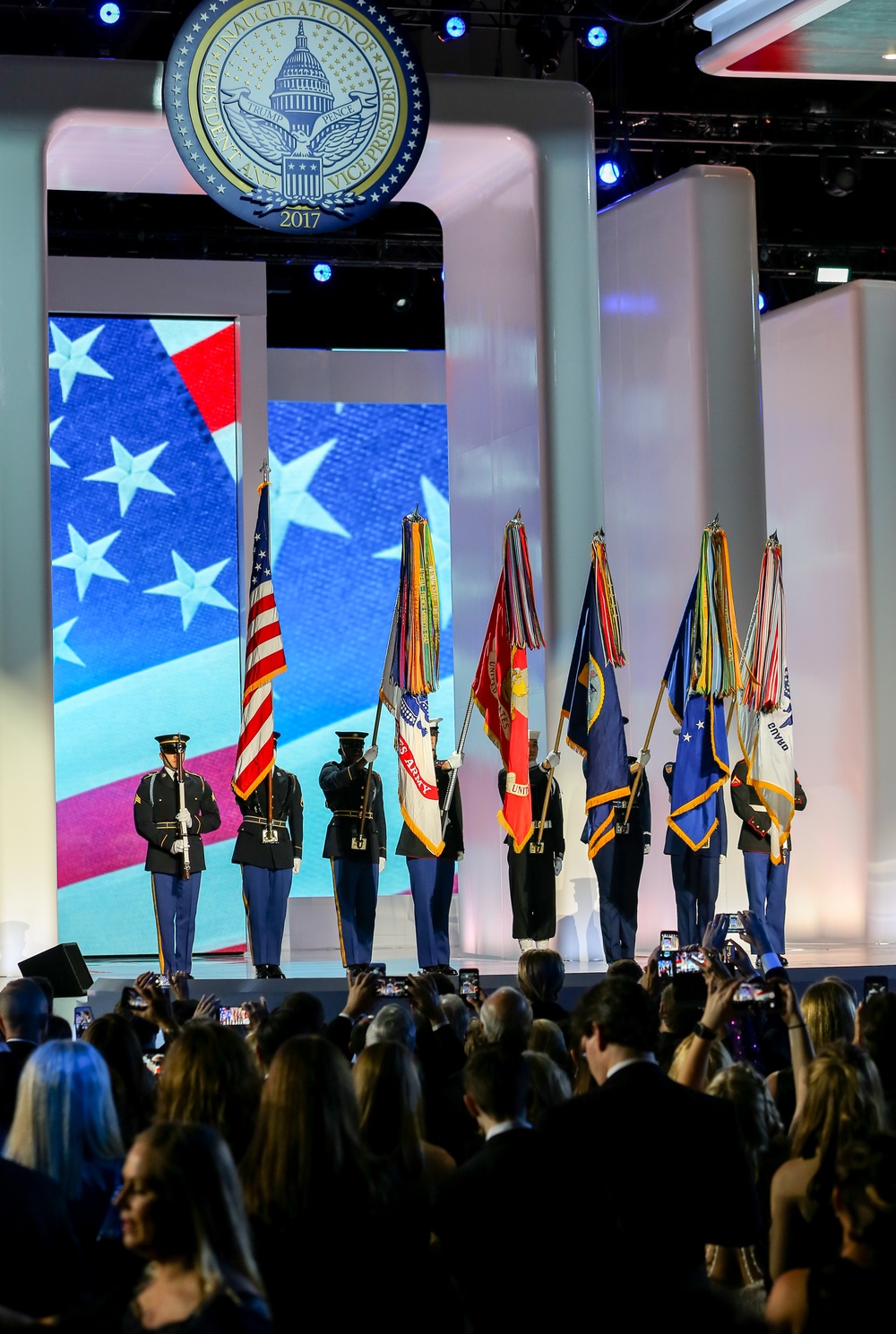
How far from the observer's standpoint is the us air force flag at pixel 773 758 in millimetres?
9578

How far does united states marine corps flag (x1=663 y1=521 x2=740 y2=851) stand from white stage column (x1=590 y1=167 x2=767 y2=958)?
126cm

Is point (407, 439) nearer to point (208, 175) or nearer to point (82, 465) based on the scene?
point (82, 465)

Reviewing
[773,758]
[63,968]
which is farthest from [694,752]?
[63,968]

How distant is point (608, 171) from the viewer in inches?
459

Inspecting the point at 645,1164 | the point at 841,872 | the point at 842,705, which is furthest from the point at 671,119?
the point at 645,1164

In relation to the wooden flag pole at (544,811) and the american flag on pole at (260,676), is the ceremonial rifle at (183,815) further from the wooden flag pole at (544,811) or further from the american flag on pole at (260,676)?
the wooden flag pole at (544,811)

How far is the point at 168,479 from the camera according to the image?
12.7 meters

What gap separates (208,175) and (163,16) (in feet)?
6.07

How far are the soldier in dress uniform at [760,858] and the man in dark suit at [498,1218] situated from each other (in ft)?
23.9

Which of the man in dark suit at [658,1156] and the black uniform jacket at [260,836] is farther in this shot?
the black uniform jacket at [260,836]

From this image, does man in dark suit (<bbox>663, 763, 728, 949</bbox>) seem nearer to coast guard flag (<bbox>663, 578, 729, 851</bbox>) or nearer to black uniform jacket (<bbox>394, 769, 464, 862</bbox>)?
coast guard flag (<bbox>663, 578, 729, 851</bbox>)

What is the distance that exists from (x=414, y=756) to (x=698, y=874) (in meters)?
1.65

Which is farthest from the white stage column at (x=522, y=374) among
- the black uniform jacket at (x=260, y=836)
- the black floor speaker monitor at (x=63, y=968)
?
the black floor speaker monitor at (x=63, y=968)

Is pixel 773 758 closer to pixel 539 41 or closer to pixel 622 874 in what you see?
pixel 622 874
